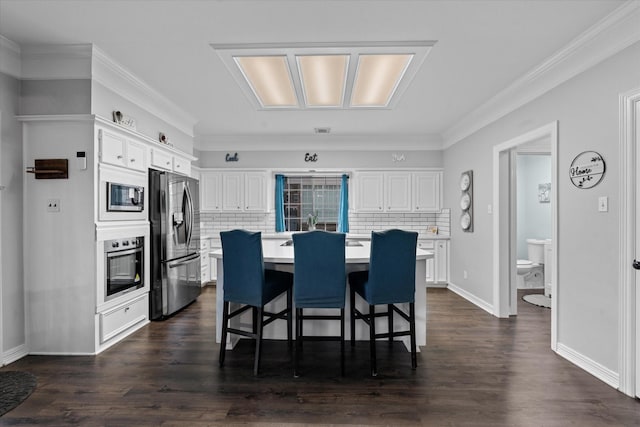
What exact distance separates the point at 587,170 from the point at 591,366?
1522 mm

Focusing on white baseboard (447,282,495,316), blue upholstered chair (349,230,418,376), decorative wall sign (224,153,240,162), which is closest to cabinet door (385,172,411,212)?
white baseboard (447,282,495,316)

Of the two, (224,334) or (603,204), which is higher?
(603,204)

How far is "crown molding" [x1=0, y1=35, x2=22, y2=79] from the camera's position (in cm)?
279

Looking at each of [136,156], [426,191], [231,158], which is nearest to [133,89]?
[136,156]

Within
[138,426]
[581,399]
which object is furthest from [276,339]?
[581,399]

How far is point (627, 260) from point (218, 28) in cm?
336

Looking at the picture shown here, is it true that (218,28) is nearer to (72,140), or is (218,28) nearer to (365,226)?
(72,140)

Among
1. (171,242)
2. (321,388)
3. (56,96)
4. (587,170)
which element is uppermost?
(56,96)

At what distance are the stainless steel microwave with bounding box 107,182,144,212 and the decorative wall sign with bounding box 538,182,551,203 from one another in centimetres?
649

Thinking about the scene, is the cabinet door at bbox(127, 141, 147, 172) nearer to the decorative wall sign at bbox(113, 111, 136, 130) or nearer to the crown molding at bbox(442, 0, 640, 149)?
the decorative wall sign at bbox(113, 111, 136, 130)

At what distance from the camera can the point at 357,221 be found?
641cm

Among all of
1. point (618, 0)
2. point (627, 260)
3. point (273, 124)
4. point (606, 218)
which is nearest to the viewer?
point (618, 0)

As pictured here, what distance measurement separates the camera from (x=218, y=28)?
102 inches

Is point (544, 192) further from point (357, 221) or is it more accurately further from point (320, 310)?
point (320, 310)
